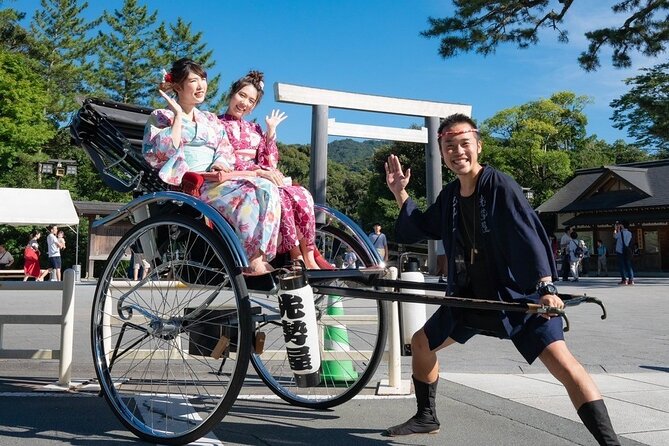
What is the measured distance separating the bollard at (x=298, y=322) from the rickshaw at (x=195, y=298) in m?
0.02

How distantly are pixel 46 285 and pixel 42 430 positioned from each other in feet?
4.72

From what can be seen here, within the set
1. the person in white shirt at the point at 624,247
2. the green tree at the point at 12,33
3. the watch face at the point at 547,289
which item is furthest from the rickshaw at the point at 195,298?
the green tree at the point at 12,33

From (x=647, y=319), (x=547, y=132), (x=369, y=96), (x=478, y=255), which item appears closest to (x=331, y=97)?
(x=369, y=96)

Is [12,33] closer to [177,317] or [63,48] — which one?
[63,48]

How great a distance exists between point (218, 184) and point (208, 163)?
0.36 m

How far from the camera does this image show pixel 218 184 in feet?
10.6

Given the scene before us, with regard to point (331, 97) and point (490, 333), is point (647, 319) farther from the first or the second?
point (490, 333)

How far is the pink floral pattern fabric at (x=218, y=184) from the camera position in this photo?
3.10m

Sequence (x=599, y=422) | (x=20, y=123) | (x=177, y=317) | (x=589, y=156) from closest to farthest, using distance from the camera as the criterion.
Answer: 1. (x=599, y=422)
2. (x=177, y=317)
3. (x=20, y=123)
4. (x=589, y=156)

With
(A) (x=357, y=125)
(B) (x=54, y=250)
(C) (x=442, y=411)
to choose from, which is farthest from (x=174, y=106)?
(B) (x=54, y=250)

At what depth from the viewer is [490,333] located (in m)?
2.72

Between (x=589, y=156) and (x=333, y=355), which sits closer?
(x=333, y=355)

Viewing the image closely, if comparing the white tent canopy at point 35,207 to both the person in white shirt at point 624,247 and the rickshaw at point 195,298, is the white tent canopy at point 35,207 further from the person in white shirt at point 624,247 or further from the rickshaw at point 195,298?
the person in white shirt at point 624,247

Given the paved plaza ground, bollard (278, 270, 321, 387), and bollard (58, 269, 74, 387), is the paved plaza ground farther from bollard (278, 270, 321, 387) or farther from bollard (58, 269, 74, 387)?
bollard (278, 270, 321, 387)
